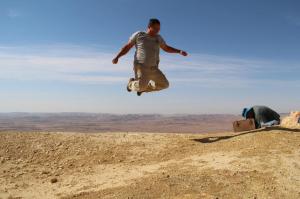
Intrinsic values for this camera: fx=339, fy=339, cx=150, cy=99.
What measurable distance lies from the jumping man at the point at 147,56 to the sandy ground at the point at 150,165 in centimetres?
158

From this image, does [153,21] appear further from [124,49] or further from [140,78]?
[140,78]

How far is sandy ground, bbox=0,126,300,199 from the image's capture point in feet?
18.1

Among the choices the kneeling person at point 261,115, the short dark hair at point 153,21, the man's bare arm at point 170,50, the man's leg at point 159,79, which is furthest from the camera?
the kneeling person at point 261,115

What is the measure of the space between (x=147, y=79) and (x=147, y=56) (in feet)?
2.00

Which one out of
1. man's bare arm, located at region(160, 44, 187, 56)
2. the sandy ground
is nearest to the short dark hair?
man's bare arm, located at region(160, 44, 187, 56)

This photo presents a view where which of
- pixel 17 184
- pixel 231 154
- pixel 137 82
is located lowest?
pixel 17 184

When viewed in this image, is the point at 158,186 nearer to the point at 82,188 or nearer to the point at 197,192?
the point at 197,192

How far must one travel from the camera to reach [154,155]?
26.2 ft

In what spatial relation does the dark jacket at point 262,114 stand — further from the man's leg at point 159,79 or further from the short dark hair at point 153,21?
the short dark hair at point 153,21

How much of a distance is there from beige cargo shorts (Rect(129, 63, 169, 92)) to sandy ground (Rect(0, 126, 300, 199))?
1.46m

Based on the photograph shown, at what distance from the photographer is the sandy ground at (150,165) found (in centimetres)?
552

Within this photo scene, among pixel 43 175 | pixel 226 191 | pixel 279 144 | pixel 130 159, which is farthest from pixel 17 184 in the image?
pixel 279 144

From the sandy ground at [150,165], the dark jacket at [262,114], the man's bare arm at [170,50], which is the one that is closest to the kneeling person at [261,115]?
the dark jacket at [262,114]

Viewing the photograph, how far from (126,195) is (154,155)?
8.57 feet
